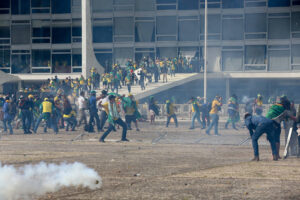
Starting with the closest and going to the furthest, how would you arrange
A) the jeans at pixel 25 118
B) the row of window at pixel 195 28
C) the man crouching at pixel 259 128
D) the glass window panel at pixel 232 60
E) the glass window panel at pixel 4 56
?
the man crouching at pixel 259 128
the jeans at pixel 25 118
the row of window at pixel 195 28
the glass window panel at pixel 232 60
the glass window panel at pixel 4 56

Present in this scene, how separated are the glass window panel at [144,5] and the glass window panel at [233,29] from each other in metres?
6.74

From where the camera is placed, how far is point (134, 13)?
50.0 meters

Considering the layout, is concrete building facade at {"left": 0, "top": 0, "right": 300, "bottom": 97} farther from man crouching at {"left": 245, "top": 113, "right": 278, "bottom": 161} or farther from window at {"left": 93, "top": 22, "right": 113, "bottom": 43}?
man crouching at {"left": 245, "top": 113, "right": 278, "bottom": 161}

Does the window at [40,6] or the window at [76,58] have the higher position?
the window at [40,6]

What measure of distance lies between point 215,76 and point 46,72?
15.6 m

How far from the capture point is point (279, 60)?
4853 centimetres

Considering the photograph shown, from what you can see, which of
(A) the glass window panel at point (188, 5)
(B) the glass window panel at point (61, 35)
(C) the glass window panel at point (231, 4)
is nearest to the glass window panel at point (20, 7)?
(B) the glass window panel at point (61, 35)

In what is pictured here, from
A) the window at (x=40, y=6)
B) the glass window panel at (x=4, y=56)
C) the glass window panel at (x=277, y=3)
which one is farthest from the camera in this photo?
the glass window panel at (x=4, y=56)

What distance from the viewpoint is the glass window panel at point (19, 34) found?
2020 inches

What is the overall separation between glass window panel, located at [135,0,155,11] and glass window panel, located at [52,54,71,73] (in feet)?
25.4

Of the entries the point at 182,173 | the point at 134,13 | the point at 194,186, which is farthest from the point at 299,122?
the point at 134,13

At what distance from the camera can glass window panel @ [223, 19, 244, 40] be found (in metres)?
48.3

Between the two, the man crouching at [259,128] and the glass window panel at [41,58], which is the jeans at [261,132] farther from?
the glass window panel at [41,58]

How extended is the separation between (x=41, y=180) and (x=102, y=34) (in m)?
41.1
